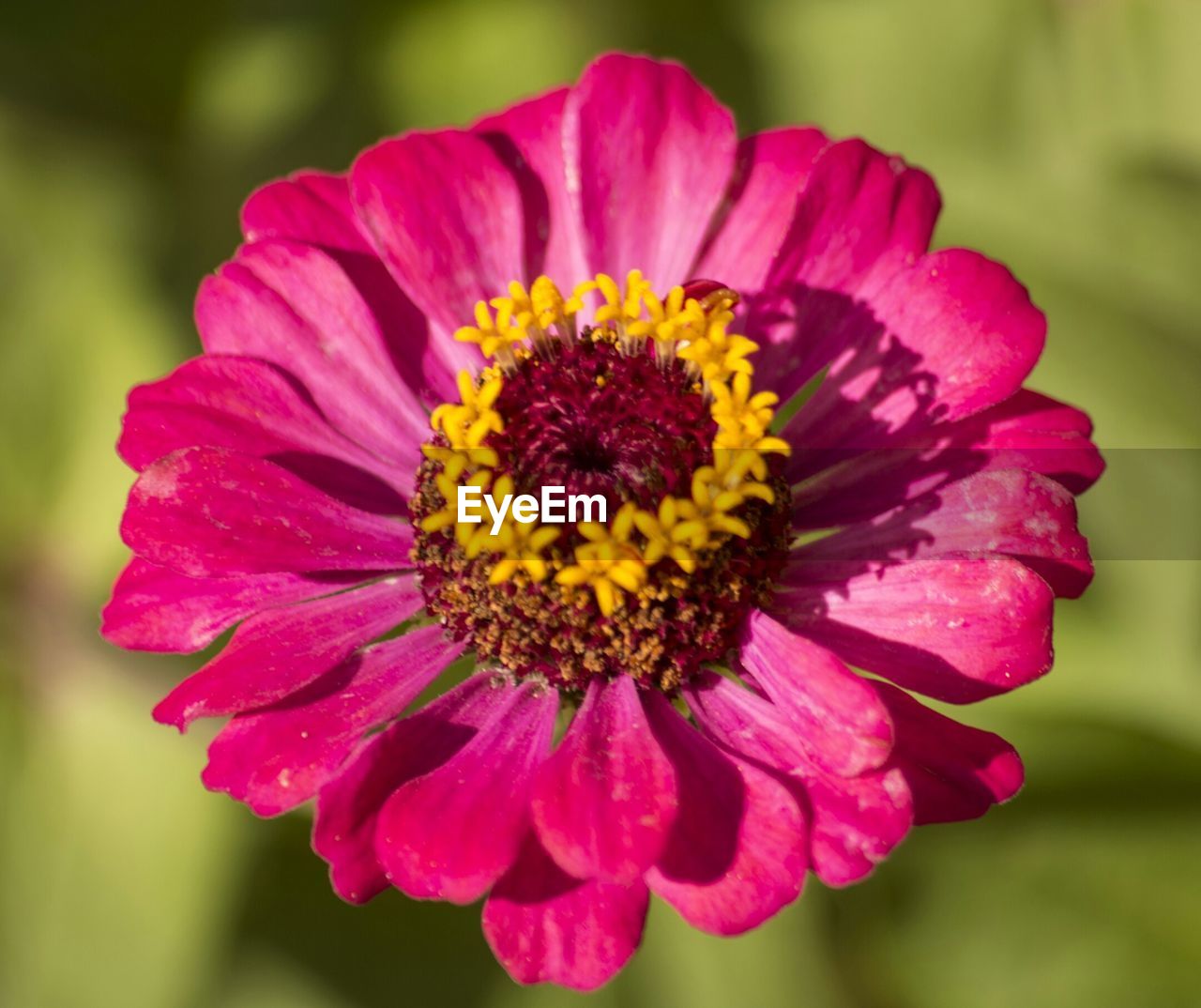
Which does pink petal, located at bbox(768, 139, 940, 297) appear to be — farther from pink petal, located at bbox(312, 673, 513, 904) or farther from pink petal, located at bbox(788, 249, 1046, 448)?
pink petal, located at bbox(312, 673, 513, 904)

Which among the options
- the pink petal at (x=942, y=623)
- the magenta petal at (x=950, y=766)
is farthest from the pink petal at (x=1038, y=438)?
the magenta petal at (x=950, y=766)

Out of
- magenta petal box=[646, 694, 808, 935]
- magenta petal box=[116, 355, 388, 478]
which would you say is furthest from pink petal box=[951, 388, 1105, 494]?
magenta petal box=[116, 355, 388, 478]

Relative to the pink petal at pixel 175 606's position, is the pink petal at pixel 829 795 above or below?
below

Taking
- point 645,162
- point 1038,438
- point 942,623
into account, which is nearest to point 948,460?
point 1038,438

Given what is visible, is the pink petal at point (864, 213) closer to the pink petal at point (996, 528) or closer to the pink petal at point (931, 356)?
the pink petal at point (931, 356)

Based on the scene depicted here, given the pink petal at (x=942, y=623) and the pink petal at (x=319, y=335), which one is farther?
the pink petal at (x=319, y=335)

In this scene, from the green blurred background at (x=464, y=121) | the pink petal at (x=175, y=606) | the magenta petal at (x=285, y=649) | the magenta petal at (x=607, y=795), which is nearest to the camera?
the magenta petal at (x=607, y=795)
